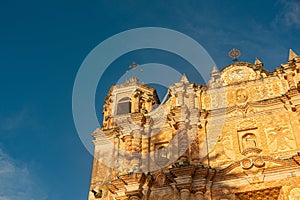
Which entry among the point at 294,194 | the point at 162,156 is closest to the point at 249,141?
the point at 294,194

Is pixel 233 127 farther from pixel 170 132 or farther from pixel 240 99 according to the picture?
pixel 170 132

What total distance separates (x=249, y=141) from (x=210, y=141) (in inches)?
53.0

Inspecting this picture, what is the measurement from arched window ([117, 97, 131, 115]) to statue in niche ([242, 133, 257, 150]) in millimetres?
5086

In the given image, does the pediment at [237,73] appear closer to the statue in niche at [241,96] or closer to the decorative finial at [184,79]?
the statue in niche at [241,96]

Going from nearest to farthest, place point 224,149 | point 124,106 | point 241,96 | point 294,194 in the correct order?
point 294,194 → point 224,149 → point 241,96 → point 124,106

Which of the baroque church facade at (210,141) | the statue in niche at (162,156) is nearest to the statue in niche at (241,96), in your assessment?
the baroque church facade at (210,141)

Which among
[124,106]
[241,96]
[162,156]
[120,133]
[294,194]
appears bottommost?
[294,194]

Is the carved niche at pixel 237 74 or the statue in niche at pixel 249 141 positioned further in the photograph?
the carved niche at pixel 237 74

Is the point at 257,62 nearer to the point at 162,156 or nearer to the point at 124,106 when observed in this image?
the point at 162,156

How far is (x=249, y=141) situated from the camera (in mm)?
14320

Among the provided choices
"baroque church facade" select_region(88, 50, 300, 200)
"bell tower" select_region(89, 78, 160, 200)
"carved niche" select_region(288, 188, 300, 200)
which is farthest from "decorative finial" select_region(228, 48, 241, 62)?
"carved niche" select_region(288, 188, 300, 200)

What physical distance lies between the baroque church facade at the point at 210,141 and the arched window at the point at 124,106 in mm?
71

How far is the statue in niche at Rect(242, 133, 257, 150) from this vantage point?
14164 millimetres

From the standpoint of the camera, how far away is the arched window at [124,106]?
17.2 meters
